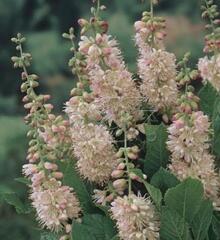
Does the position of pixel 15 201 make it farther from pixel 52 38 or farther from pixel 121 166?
pixel 52 38

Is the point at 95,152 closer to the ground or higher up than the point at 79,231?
higher up

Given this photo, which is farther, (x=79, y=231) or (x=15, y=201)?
(x=15, y=201)

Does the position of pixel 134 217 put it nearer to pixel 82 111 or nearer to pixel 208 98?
pixel 82 111

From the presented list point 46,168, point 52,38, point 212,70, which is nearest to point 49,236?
point 46,168

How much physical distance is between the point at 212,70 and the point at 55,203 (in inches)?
22.5

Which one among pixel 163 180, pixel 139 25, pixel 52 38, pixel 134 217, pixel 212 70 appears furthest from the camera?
pixel 52 38

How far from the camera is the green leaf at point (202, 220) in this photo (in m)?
2.09

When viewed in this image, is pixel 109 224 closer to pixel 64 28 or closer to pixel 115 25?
pixel 115 25

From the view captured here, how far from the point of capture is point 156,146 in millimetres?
2162

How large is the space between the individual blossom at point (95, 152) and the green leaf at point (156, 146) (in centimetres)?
9

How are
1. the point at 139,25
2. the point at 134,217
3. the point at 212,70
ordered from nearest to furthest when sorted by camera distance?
the point at 134,217 → the point at 139,25 → the point at 212,70

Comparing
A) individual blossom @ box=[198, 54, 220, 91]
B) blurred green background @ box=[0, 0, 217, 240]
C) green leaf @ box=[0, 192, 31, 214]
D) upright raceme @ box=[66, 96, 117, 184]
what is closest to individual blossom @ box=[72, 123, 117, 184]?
upright raceme @ box=[66, 96, 117, 184]

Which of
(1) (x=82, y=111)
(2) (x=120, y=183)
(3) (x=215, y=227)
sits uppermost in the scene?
(1) (x=82, y=111)

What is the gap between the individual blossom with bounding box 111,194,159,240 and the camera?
6.59ft
